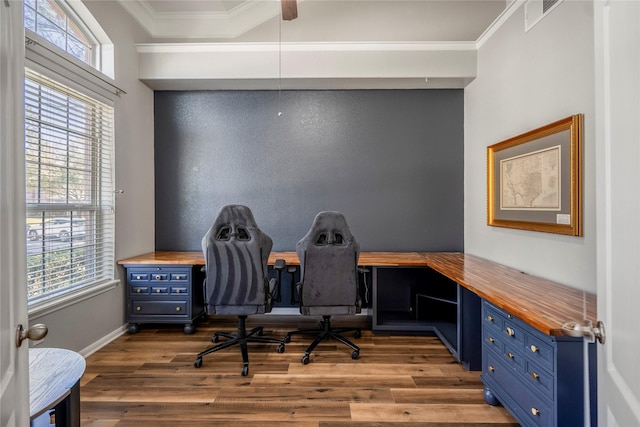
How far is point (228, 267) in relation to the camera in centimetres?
233

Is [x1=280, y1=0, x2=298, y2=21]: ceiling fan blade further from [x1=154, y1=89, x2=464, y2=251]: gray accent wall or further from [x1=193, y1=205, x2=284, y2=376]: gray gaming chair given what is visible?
[x1=193, y1=205, x2=284, y2=376]: gray gaming chair

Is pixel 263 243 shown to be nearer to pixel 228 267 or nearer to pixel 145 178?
pixel 228 267

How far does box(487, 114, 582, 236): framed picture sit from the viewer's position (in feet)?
6.11

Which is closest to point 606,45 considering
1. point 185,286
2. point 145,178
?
point 185,286

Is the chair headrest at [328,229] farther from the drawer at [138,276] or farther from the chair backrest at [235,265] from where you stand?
the drawer at [138,276]

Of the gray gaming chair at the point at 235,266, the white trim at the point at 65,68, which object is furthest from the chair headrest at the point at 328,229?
the white trim at the point at 65,68

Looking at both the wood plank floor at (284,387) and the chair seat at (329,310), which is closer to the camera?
the wood plank floor at (284,387)

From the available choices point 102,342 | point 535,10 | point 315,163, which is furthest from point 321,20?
point 102,342

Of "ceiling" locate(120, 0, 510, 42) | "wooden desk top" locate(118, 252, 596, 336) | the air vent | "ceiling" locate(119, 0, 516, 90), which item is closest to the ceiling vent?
the air vent

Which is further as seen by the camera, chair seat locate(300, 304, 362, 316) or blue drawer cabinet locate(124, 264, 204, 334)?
blue drawer cabinet locate(124, 264, 204, 334)

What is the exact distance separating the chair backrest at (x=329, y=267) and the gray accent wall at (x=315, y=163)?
108cm

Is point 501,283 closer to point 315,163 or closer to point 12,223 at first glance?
point 315,163

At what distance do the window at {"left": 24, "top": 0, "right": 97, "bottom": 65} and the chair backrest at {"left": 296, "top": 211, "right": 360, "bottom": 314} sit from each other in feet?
8.12

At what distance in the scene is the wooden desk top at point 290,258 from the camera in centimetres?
289
